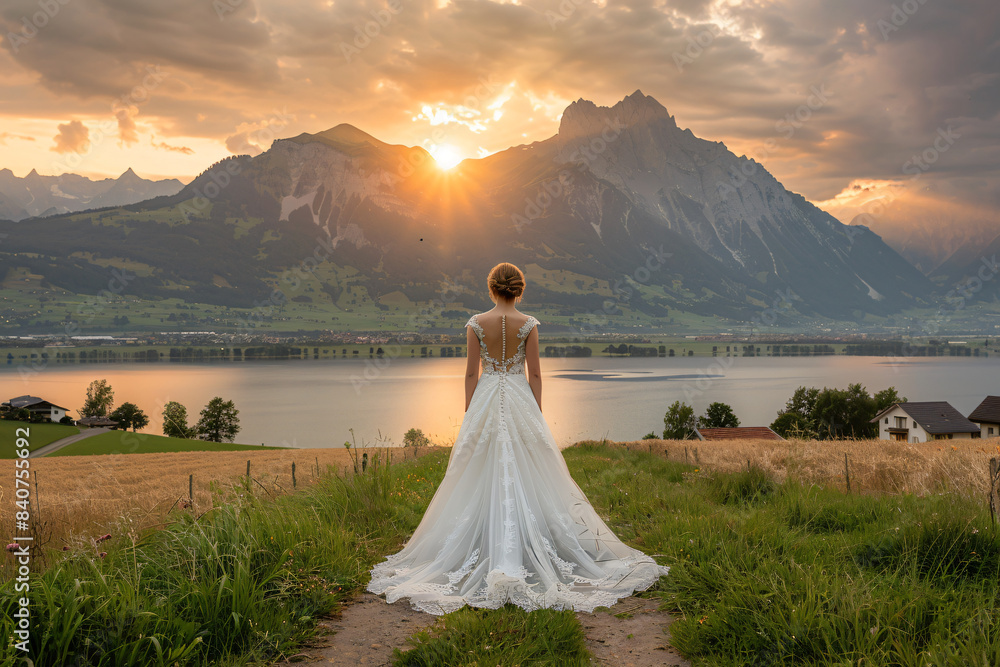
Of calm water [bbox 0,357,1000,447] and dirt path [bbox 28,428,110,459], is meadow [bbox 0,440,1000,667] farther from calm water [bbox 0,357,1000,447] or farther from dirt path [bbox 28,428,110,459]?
dirt path [bbox 28,428,110,459]

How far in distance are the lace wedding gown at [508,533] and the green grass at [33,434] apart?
61205 mm

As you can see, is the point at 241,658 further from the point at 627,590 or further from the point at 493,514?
the point at 627,590

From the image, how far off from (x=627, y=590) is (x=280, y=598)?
10.2 feet

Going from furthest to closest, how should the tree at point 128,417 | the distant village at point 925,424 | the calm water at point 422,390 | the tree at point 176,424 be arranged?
the calm water at point 422,390 → the tree at point 128,417 → the tree at point 176,424 → the distant village at point 925,424

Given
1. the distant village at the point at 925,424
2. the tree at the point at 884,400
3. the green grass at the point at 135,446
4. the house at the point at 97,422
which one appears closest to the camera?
the distant village at the point at 925,424

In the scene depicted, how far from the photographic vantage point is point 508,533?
5465mm

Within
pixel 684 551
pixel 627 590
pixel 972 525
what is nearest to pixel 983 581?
pixel 972 525

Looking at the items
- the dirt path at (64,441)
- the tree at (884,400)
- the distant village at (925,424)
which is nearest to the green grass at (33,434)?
the dirt path at (64,441)

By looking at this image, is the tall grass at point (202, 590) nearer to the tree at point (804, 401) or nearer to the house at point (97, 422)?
the tree at point (804, 401)

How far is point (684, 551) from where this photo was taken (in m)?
5.54

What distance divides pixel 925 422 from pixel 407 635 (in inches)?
2223

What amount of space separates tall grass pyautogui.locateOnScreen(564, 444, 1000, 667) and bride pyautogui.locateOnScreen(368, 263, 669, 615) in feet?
2.45

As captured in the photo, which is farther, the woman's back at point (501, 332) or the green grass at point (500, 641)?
the woman's back at point (501, 332)

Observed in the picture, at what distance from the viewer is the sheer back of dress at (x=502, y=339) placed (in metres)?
6.29
